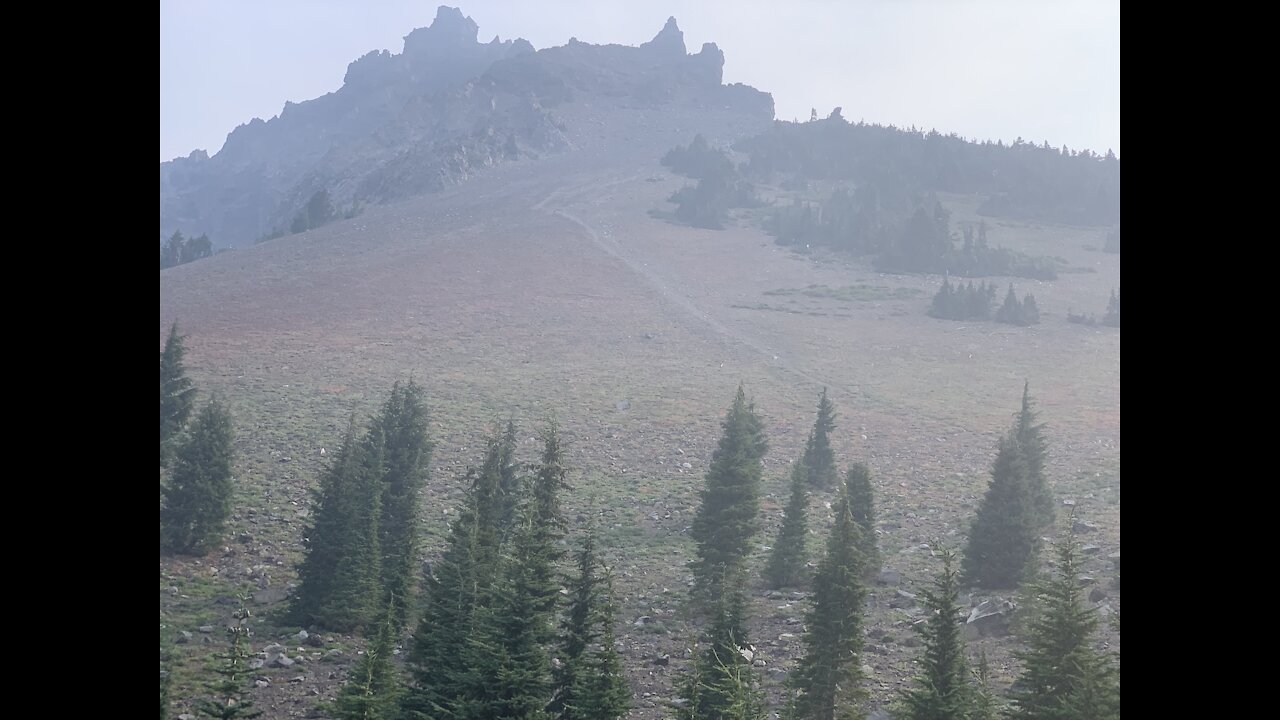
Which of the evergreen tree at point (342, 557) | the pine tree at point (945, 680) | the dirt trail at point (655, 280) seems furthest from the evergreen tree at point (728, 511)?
the dirt trail at point (655, 280)

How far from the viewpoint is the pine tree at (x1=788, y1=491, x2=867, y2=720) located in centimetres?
1070

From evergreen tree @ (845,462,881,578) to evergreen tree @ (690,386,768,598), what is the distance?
2.01 m

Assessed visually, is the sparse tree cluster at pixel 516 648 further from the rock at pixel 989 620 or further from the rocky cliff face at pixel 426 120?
the rocky cliff face at pixel 426 120

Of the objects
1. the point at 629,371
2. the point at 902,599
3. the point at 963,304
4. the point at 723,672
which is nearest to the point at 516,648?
the point at 723,672

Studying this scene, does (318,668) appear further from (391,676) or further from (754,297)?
(754,297)

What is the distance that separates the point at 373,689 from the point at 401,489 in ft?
26.2

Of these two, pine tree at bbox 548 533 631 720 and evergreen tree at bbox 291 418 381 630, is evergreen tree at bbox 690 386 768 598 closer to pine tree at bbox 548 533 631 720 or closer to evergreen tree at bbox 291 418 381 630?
pine tree at bbox 548 533 631 720

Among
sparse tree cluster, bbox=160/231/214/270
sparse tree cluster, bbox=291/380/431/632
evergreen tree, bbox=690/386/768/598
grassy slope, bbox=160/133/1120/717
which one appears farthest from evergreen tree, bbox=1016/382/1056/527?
sparse tree cluster, bbox=160/231/214/270

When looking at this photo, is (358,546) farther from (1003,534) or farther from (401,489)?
(1003,534)

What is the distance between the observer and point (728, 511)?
16.4 metres

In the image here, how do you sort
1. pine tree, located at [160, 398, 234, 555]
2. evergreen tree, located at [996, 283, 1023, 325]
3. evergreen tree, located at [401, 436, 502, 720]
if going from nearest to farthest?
1. evergreen tree, located at [401, 436, 502, 720]
2. pine tree, located at [160, 398, 234, 555]
3. evergreen tree, located at [996, 283, 1023, 325]

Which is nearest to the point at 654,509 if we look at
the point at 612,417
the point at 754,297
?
the point at 612,417

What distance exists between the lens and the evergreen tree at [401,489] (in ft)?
48.4

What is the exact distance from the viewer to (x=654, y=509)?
22.2 metres
